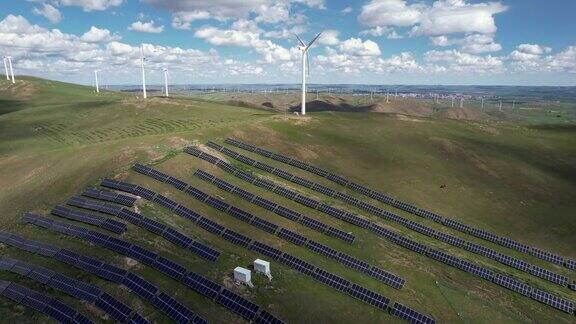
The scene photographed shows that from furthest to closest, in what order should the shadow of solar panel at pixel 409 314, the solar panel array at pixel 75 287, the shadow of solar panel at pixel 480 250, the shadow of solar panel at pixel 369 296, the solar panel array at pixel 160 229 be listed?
the shadow of solar panel at pixel 480 250 < the solar panel array at pixel 160 229 < the shadow of solar panel at pixel 369 296 < the shadow of solar panel at pixel 409 314 < the solar panel array at pixel 75 287

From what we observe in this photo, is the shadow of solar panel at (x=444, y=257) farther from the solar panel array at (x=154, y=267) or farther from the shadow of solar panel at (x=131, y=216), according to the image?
the shadow of solar panel at (x=131, y=216)

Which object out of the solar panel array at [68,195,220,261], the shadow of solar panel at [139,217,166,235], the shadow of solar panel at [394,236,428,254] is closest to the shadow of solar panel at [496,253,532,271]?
the shadow of solar panel at [394,236,428,254]

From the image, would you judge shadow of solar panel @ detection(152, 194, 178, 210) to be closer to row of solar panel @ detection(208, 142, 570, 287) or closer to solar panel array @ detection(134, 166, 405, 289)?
solar panel array @ detection(134, 166, 405, 289)

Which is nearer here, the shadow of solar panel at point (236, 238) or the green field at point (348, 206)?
the green field at point (348, 206)

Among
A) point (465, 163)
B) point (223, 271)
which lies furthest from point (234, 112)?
point (223, 271)

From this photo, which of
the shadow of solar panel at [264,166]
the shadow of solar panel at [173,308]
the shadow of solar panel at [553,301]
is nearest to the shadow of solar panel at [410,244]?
the shadow of solar panel at [553,301]

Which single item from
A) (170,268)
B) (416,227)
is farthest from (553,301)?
(170,268)

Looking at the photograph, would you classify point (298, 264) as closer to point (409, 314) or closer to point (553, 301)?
point (409, 314)

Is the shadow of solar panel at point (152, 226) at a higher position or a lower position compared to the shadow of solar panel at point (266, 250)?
higher
